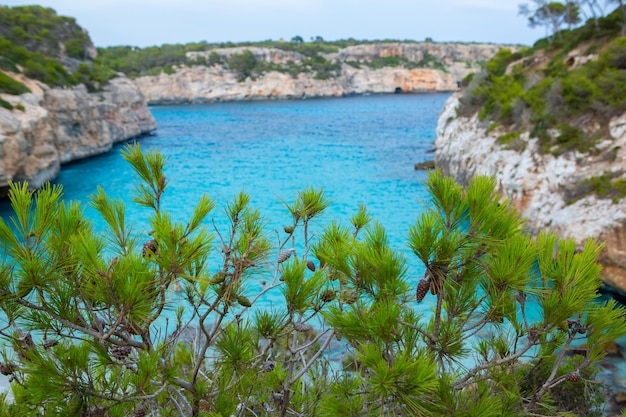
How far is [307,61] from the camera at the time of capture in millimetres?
80062

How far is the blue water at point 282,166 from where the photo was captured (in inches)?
647

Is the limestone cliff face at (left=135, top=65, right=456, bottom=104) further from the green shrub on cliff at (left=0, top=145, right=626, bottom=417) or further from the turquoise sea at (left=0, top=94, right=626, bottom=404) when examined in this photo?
the green shrub on cliff at (left=0, top=145, right=626, bottom=417)

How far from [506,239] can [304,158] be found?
80.2 ft

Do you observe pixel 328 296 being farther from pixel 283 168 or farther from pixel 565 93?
pixel 283 168

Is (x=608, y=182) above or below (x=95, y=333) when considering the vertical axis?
below

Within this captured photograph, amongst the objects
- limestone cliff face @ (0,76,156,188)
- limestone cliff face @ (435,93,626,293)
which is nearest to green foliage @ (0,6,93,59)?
limestone cliff face @ (0,76,156,188)

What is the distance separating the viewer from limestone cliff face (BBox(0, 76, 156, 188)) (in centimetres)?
1570

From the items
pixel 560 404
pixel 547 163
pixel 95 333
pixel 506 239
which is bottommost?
pixel 560 404

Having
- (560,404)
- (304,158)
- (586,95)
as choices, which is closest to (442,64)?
(304,158)

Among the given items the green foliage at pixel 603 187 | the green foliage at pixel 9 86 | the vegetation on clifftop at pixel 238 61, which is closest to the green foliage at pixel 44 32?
the green foliage at pixel 9 86

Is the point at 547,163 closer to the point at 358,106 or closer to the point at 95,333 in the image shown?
the point at 95,333

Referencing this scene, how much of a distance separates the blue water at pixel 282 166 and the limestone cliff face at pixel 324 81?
77.0 feet

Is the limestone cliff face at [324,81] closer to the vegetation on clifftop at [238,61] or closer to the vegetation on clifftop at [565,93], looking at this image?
the vegetation on clifftop at [238,61]

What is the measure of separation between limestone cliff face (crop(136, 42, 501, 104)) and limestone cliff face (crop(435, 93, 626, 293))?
58.3m
